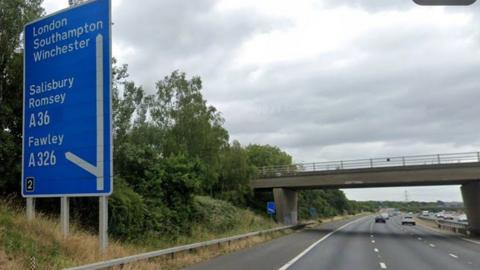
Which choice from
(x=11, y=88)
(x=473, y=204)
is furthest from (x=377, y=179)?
(x=11, y=88)

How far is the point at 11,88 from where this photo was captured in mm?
21641

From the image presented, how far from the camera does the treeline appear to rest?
21.4m

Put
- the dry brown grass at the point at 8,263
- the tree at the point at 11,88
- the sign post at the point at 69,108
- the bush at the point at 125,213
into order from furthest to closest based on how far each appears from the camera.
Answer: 1. the bush at the point at 125,213
2. the tree at the point at 11,88
3. the sign post at the point at 69,108
4. the dry brown grass at the point at 8,263

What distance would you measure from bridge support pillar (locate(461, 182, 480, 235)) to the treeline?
2441cm

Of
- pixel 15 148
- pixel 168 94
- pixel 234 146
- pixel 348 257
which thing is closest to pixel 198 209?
pixel 348 257

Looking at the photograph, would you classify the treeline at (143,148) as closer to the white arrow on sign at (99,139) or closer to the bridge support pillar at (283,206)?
the white arrow on sign at (99,139)

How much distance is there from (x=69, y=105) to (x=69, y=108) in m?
0.10

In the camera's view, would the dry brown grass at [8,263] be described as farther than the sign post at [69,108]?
No

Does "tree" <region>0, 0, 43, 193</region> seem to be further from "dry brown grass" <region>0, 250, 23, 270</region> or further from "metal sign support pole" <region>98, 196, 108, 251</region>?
"dry brown grass" <region>0, 250, 23, 270</region>

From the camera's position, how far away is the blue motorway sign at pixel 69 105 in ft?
53.8

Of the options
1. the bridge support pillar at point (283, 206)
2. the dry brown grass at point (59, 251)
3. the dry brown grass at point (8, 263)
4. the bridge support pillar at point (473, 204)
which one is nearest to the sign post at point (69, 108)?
the dry brown grass at point (59, 251)

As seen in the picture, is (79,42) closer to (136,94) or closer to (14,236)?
(14,236)

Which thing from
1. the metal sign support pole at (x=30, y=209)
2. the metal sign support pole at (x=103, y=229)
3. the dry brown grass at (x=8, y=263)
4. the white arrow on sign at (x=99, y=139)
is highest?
the white arrow on sign at (x=99, y=139)

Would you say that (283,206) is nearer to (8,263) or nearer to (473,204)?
(473,204)
